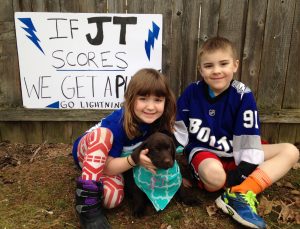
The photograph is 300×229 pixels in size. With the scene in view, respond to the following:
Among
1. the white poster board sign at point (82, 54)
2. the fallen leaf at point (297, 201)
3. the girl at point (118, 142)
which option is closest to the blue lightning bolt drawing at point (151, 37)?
the white poster board sign at point (82, 54)

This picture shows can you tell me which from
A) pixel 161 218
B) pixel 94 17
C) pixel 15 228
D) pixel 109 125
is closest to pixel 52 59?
pixel 94 17

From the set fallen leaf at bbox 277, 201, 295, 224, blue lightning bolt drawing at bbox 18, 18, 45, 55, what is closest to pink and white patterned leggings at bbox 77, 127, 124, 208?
fallen leaf at bbox 277, 201, 295, 224

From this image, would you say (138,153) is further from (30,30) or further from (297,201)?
(30,30)

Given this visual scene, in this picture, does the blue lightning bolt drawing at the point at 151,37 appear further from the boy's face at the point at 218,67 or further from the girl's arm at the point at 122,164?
the girl's arm at the point at 122,164

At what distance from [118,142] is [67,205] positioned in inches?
26.3

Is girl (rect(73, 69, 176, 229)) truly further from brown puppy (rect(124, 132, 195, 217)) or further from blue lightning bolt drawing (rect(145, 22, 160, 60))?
blue lightning bolt drawing (rect(145, 22, 160, 60))

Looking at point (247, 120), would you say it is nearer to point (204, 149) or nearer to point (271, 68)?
point (204, 149)

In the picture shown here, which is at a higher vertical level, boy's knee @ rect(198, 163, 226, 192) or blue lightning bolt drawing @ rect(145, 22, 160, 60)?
blue lightning bolt drawing @ rect(145, 22, 160, 60)

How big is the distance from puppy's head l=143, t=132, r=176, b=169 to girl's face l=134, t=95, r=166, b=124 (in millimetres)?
245

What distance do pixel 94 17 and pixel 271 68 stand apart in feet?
5.90

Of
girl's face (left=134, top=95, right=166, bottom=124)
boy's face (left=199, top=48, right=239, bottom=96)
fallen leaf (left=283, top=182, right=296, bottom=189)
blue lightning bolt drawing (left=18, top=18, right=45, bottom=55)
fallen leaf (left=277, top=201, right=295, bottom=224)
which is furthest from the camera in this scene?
blue lightning bolt drawing (left=18, top=18, right=45, bottom=55)

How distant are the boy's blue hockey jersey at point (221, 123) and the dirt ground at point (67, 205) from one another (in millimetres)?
391

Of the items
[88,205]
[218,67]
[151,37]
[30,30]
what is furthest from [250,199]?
[30,30]

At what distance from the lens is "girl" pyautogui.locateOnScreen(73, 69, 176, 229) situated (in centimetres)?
222
